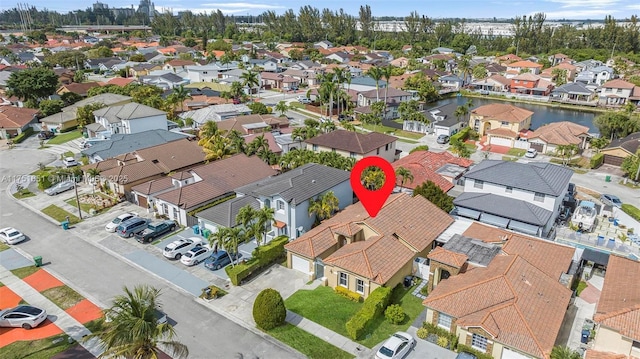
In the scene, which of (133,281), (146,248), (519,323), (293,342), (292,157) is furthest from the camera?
(292,157)

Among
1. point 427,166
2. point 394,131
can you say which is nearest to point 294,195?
point 427,166

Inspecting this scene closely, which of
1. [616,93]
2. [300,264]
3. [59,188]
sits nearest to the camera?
[300,264]

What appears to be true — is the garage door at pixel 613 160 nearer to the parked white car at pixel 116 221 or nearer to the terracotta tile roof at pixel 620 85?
the terracotta tile roof at pixel 620 85

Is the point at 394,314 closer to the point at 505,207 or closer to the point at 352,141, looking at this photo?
the point at 505,207

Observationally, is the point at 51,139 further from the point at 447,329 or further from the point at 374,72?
the point at 447,329

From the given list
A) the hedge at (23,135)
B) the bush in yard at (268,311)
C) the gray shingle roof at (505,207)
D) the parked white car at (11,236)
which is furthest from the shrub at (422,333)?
the hedge at (23,135)

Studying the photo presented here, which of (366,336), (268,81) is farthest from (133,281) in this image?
(268,81)
